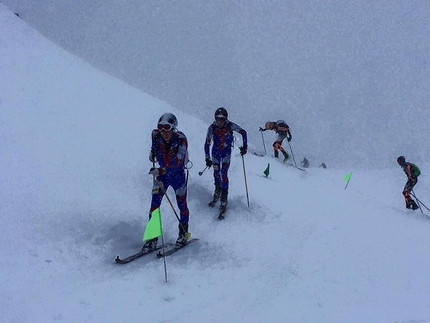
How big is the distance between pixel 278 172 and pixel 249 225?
530 cm

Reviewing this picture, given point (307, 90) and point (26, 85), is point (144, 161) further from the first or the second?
point (307, 90)

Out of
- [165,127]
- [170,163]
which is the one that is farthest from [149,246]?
[165,127]

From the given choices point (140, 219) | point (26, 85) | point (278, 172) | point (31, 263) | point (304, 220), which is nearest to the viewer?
point (31, 263)

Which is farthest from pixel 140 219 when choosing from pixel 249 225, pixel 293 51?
pixel 293 51

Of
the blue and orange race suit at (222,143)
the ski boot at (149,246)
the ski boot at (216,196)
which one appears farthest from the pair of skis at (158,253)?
the blue and orange race suit at (222,143)

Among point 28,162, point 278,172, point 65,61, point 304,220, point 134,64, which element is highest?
point 134,64

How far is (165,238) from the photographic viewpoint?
27.7 ft

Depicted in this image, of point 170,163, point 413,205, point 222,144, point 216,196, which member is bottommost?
point 413,205

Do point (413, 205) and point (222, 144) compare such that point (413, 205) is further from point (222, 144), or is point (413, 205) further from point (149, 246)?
point (149, 246)

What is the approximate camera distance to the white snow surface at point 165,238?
5.67m

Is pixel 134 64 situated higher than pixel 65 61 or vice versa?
pixel 134 64

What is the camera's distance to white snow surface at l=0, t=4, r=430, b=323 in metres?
5.67

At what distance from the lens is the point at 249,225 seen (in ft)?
29.7

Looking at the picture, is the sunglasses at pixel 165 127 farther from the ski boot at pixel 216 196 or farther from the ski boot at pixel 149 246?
the ski boot at pixel 216 196
